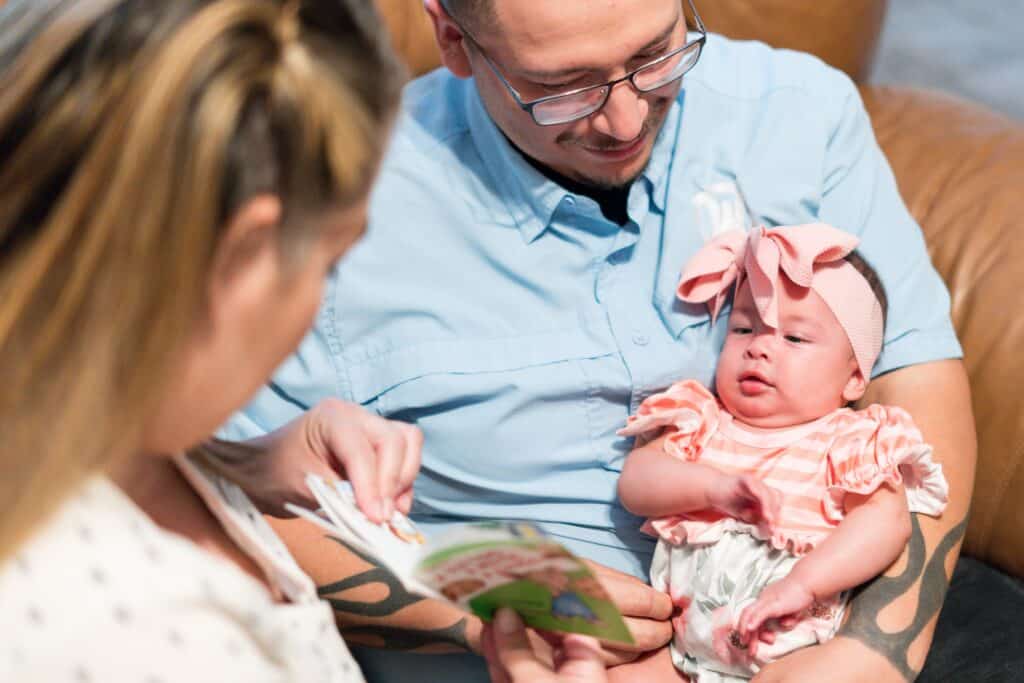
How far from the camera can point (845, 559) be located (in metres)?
1.43

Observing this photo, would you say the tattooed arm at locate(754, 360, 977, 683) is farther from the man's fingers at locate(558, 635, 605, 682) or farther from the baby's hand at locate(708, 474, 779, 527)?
the man's fingers at locate(558, 635, 605, 682)

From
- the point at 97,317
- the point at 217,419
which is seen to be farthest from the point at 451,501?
the point at 97,317

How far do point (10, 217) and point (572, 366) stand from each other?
37.0 inches

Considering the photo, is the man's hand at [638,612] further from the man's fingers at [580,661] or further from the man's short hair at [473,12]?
the man's short hair at [473,12]

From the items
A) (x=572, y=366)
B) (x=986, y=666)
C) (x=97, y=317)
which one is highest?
(x=97, y=317)

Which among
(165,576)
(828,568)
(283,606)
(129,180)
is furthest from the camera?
(828,568)

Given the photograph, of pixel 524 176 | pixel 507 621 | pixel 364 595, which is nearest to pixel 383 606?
pixel 364 595

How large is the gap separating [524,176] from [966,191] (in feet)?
2.81

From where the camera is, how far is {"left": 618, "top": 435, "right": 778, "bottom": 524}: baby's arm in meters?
1.42

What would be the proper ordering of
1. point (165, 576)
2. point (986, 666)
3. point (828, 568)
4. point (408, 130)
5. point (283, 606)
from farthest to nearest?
point (408, 130)
point (986, 666)
point (828, 568)
point (283, 606)
point (165, 576)

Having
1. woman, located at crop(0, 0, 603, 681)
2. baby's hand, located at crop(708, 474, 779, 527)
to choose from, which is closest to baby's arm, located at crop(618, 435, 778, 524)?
baby's hand, located at crop(708, 474, 779, 527)

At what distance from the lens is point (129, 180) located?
751 millimetres

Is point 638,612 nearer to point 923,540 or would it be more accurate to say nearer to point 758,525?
point 758,525

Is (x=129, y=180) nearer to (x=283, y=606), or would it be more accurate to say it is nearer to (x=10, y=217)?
(x=10, y=217)
